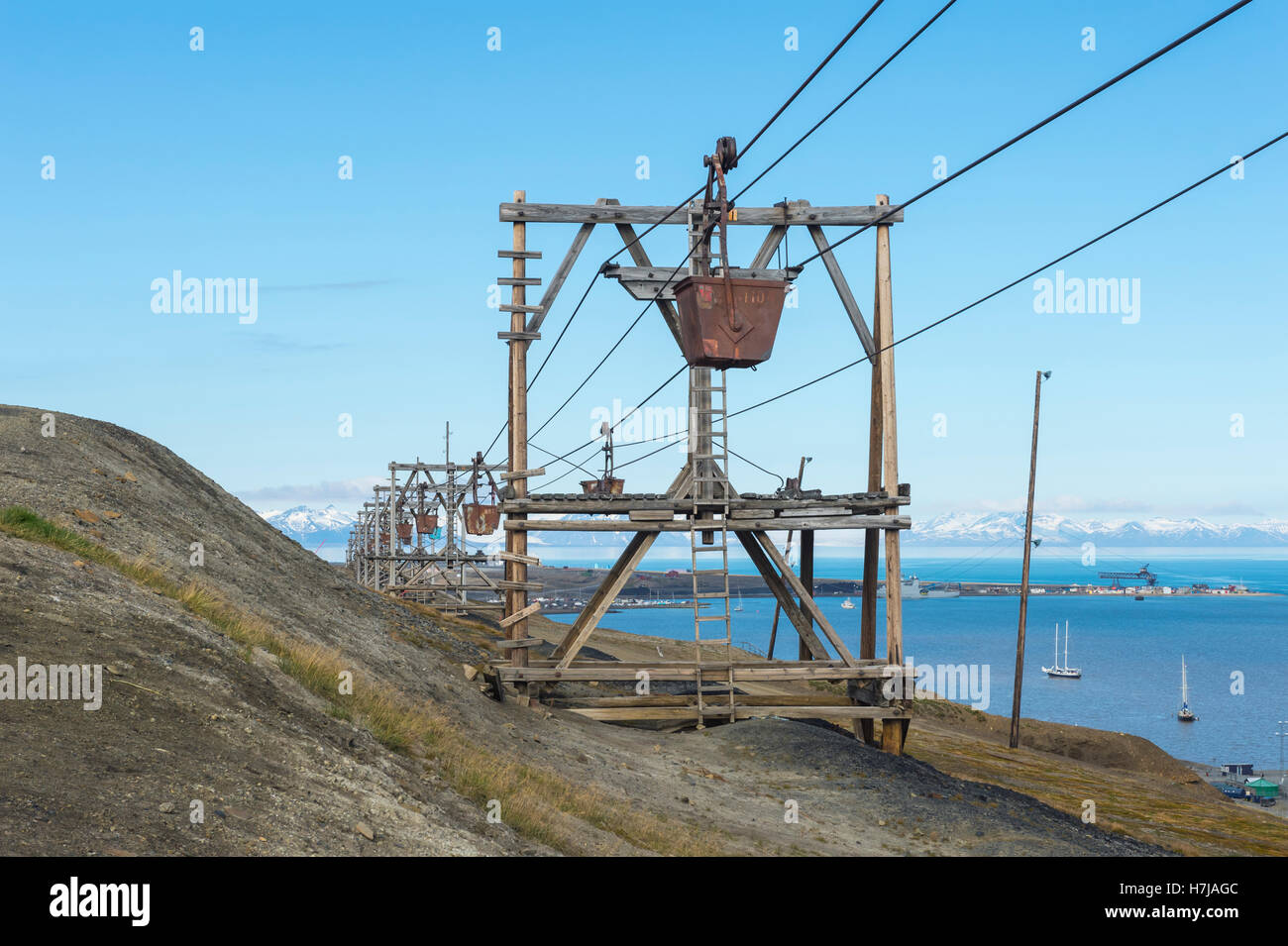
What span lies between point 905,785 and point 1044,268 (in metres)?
8.05

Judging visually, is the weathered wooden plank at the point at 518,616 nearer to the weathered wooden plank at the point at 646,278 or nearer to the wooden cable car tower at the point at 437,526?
the weathered wooden plank at the point at 646,278

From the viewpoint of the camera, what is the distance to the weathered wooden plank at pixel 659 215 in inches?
728

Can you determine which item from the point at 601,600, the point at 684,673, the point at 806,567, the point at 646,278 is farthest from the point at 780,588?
the point at 646,278

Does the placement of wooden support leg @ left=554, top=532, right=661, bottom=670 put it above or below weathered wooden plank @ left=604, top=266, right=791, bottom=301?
below

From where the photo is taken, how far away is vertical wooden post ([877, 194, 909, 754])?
18922 mm

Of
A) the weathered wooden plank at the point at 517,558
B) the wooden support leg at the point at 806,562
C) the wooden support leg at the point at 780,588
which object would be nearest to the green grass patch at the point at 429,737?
the weathered wooden plank at the point at 517,558

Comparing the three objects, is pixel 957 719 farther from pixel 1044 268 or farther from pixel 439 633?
pixel 1044 268

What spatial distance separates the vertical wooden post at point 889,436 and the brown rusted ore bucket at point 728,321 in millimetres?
5206

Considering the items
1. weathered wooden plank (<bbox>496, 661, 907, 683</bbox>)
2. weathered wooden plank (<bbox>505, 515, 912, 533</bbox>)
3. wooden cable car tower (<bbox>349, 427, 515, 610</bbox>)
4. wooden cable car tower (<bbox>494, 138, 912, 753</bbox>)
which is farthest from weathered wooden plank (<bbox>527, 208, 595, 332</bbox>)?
wooden cable car tower (<bbox>349, 427, 515, 610</bbox>)

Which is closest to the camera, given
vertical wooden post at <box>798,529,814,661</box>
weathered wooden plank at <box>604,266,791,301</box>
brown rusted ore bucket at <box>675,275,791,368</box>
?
brown rusted ore bucket at <box>675,275,791,368</box>

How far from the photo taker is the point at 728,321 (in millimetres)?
13969

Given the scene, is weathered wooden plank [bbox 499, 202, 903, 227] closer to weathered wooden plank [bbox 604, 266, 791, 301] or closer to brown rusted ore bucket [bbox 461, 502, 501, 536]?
weathered wooden plank [bbox 604, 266, 791, 301]

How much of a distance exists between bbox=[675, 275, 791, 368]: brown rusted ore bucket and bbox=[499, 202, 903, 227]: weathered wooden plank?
14.5 ft
